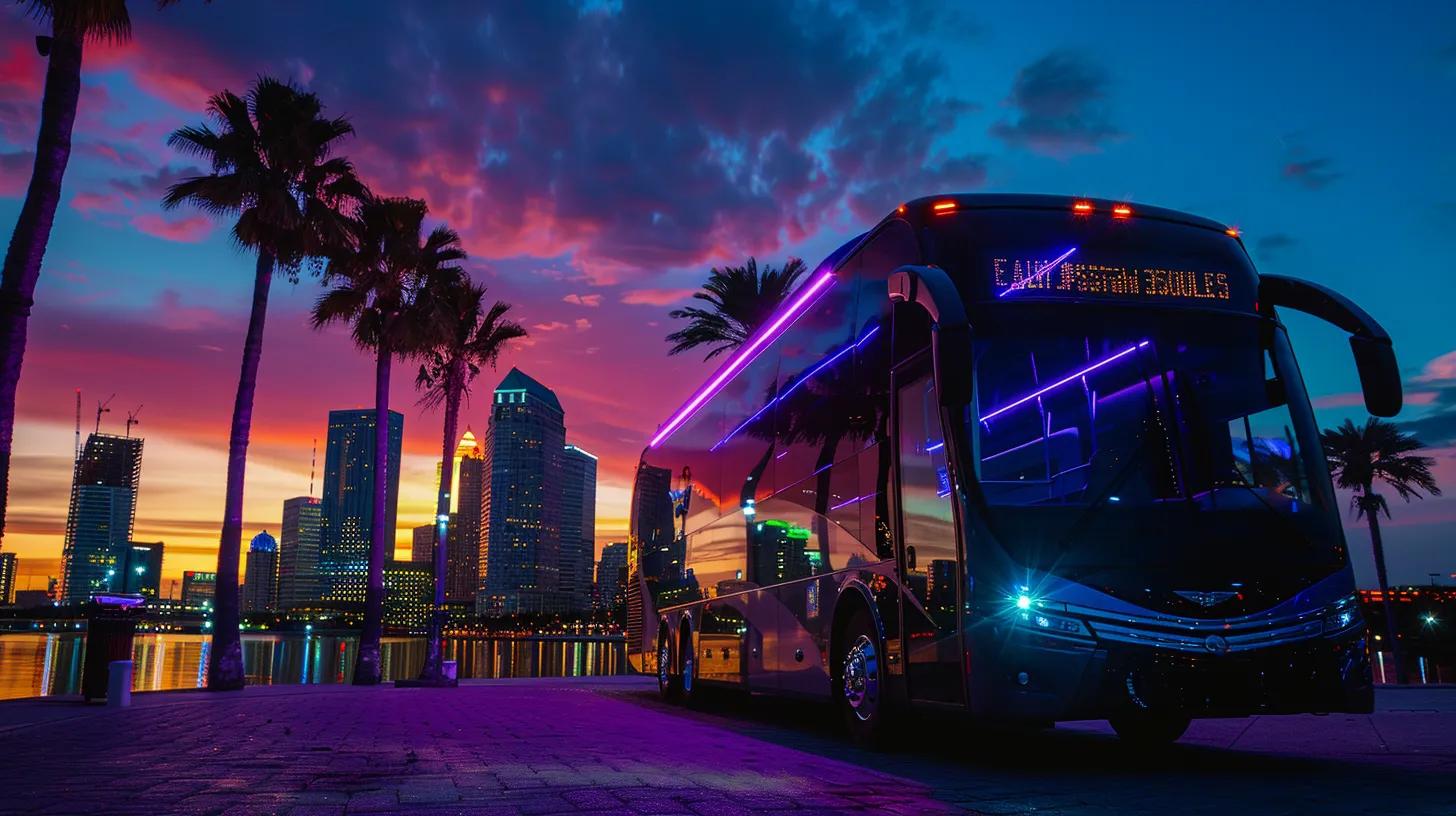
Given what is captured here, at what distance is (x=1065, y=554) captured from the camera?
7.64 m

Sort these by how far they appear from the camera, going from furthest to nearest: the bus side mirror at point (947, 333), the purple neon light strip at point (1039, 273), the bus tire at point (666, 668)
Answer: the bus tire at point (666, 668) < the purple neon light strip at point (1039, 273) < the bus side mirror at point (947, 333)

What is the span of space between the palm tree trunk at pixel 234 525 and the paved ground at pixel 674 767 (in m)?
8.52

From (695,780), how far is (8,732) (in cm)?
907

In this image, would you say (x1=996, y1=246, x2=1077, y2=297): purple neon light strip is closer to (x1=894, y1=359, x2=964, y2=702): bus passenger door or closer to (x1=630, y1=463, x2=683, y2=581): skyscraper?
(x1=894, y1=359, x2=964, y2=702): bus passenger door

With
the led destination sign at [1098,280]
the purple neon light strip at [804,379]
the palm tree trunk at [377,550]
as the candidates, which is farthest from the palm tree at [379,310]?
the led destination sign at [1098,280]

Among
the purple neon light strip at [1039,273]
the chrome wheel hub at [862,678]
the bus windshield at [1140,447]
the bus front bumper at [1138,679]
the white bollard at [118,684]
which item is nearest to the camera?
the bus front bumper at [1138,679]

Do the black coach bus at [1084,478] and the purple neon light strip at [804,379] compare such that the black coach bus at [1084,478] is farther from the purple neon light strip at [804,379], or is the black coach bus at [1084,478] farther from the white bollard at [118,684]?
the white bollard at [118,684]

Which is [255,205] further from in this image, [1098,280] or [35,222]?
[1098,280]

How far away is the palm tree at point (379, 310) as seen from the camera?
28812mm

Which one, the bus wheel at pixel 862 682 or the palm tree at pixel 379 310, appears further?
the palm tree at pixel 379 310

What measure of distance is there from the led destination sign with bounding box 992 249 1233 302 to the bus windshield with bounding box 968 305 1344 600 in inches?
7.3

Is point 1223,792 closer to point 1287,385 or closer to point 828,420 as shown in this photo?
point 1287,385

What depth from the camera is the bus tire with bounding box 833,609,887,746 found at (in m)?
9.54

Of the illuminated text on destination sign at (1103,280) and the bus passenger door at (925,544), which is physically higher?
the illuminated text on destination sign at (1103,280)
